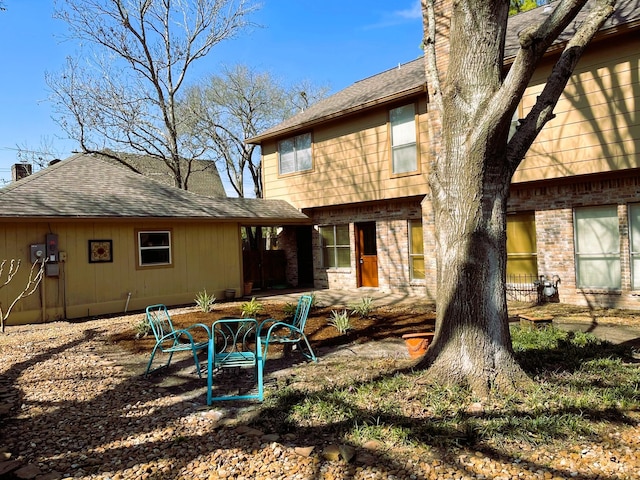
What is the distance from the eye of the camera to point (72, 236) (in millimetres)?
11211

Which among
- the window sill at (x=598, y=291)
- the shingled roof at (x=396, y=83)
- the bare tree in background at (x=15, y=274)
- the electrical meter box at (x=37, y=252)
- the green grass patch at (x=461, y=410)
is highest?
the shingled roof at (x=396, y=83)

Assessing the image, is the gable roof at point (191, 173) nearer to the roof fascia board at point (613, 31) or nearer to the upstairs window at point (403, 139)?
the upstairs window at point (403, 139)

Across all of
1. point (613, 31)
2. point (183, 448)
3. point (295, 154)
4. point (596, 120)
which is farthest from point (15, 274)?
point (613, 31)

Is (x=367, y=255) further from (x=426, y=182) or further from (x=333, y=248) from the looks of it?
(x=426, y=182)

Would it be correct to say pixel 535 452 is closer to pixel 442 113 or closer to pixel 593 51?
pixel 442 113

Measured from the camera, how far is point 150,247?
495 inches

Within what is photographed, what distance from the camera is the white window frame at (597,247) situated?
387 inches

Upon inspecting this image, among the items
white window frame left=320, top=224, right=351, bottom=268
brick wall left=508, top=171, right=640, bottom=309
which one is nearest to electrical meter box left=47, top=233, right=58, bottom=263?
white window frame left=320, top=224, right=351, bottom=268

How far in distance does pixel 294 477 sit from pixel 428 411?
4.95ft

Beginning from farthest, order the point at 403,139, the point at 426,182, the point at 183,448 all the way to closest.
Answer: the point at 403,139
the point at 426,182
the point at 183,448

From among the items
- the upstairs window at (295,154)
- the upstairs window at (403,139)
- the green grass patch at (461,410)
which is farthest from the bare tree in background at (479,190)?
the upstairs window at (295,154)

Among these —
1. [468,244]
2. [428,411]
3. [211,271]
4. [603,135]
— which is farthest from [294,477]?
[211,271]

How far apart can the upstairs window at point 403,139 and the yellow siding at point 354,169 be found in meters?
0.19

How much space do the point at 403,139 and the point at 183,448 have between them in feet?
34.7
